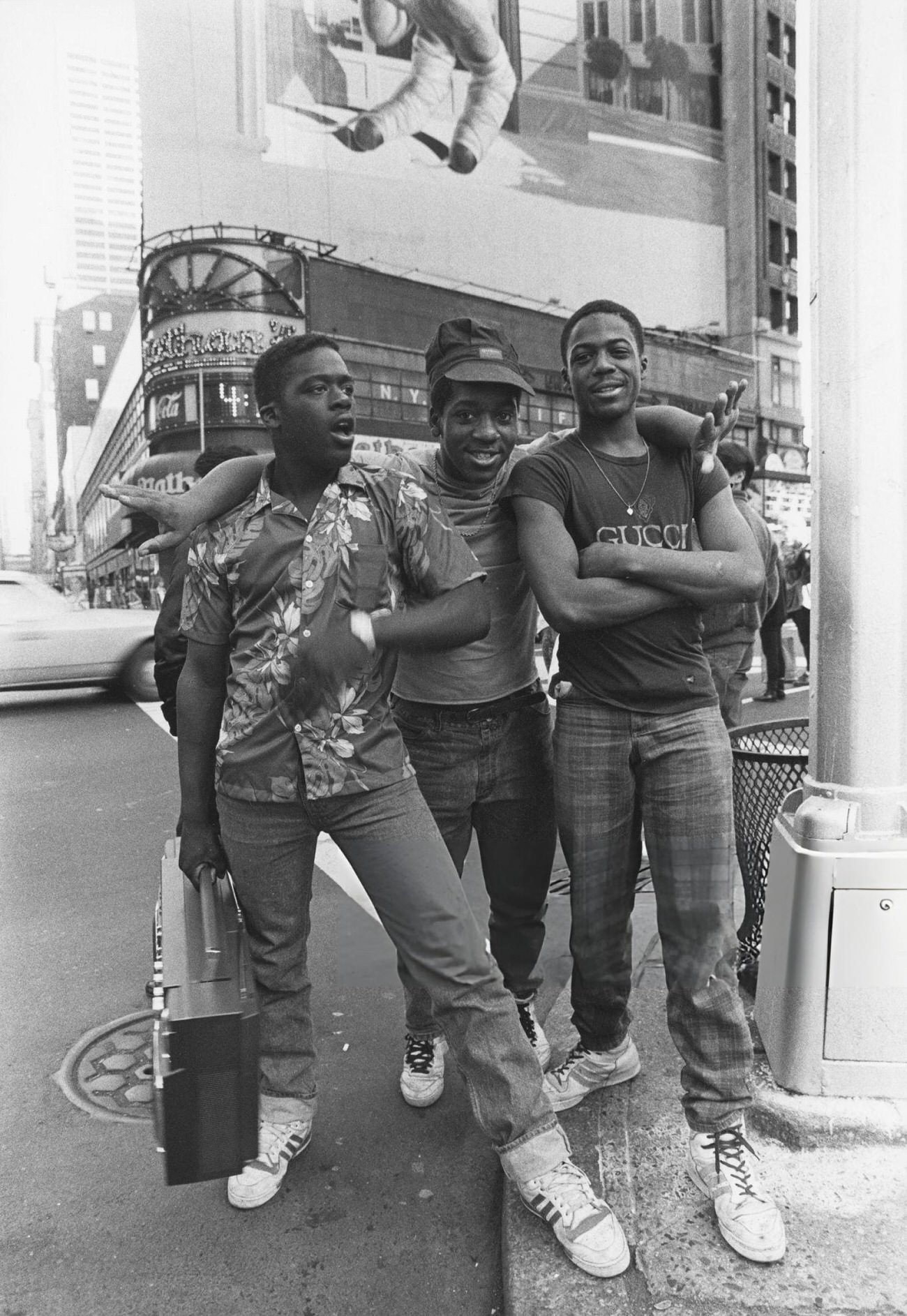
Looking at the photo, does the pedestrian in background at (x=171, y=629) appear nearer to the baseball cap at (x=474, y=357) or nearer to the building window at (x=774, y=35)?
the baseball cap at (x=474, y=357)

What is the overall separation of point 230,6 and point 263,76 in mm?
2536

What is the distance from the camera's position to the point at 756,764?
3020 millimetres

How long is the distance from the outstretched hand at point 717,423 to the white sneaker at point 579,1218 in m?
1.61

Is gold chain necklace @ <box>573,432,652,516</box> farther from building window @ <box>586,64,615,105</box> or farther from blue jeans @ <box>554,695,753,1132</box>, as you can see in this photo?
building window @ <box>586,64,615,105</box>

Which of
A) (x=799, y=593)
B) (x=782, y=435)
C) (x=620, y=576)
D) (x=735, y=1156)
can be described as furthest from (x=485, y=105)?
(x=735, y=1156)

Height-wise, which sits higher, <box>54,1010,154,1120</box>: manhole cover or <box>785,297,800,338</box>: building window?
<box>785,297,800,338</box>: building window

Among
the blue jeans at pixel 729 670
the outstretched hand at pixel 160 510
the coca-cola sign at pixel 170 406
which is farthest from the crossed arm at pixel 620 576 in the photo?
the coca-cola sign at pixel 170 406

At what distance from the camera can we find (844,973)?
7.82ft

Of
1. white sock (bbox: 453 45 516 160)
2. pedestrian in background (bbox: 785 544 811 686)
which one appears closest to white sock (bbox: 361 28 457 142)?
white sock (bbox: 453 45 516 160)

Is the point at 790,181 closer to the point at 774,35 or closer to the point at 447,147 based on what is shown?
the point at 774,35

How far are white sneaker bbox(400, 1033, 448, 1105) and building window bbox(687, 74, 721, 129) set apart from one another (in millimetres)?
36949

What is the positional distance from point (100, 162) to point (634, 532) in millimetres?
14573

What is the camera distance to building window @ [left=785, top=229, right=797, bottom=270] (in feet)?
129

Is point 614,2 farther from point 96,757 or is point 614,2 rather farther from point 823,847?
point 823,847
